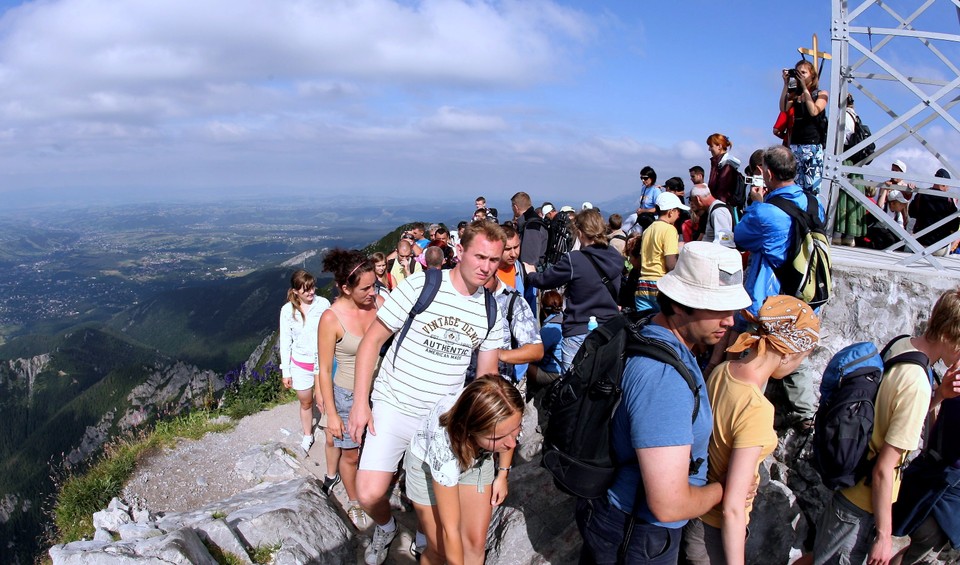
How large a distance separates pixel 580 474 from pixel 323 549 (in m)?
3.24

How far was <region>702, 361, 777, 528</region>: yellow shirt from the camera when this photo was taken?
2.28 meters

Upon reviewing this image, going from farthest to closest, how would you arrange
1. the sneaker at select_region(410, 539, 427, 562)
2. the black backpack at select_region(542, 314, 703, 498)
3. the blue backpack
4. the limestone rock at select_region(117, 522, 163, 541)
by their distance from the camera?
1. the limestone rock at select_region(117, 522, 163, 541)
2. the sneaker at select_region(410, 539, 427, 562)
3. the blue backpack
4. the black backpack at select_region(542, 314, 703, 498)

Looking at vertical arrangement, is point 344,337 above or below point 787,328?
below

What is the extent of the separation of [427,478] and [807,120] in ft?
20.9

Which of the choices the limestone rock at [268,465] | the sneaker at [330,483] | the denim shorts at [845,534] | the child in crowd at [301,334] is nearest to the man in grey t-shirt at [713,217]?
the denim shorts at [845,534]

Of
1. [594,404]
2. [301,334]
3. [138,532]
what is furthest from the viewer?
→ [301,334]

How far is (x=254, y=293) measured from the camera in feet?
408

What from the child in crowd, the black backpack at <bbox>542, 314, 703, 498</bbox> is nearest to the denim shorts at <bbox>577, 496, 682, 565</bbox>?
the black backpack at <bbox>542, 314, 703, 498</bbox>

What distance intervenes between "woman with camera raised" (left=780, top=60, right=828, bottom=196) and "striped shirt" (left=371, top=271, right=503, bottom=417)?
5.15 metres

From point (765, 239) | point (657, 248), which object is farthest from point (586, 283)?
point (765, 239)

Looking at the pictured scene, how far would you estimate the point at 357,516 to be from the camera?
5312 millimetres

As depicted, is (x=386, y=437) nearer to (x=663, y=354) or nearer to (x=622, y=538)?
(x=622, y=538)

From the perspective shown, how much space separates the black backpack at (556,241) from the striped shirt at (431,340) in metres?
4.98

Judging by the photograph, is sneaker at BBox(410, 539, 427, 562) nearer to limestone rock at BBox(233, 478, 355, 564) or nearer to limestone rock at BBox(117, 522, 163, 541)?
limestone rock at BBox(233, 478, 355, 564)
